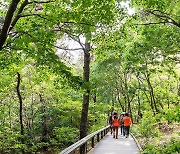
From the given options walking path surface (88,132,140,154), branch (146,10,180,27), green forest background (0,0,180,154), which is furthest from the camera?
branch (146,10,180,27)

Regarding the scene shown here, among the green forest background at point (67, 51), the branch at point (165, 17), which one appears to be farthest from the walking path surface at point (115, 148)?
the branch at point (165, 17)

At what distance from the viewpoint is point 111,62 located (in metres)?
29.7

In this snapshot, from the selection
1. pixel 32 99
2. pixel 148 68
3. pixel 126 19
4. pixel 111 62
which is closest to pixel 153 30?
pixel 126 19

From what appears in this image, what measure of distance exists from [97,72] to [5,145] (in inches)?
470

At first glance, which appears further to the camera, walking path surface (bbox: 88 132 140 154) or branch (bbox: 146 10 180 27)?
branch (bbox: 146 10 180 27)

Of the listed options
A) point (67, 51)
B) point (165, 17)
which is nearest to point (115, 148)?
point (67, 51)

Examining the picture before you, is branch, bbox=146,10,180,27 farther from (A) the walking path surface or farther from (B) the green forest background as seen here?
(A) the walking path surface

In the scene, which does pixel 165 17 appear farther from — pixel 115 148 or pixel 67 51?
pixel 115 148

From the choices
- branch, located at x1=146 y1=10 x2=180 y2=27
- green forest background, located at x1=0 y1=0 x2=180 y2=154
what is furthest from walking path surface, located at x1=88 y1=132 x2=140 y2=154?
branch, located at x1=146 y1=10 x2=180 y2=27

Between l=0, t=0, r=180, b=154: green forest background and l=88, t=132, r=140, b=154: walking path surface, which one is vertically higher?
l=0, t=0, r=180, b=154: green forest background

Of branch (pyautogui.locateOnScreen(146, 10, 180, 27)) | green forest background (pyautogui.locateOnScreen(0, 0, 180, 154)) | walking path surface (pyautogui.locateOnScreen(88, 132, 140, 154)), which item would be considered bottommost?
walking path surface (pyautogui.locateOnScreen(88, 132, 140, 154))

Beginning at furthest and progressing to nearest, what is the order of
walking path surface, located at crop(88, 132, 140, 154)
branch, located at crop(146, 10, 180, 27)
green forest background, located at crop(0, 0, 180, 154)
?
branch, located at crop(146, 10, 180, 27) < walking path surface, located at crop(88, 132, 140, 154) < green forest background, located at crop(0, 0, 180, 154)

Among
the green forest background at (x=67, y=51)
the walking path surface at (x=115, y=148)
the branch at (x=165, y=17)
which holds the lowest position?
the walking path surface at (x=115, y=148)

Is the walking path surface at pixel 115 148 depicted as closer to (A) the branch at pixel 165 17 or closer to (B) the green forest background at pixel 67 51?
(B) the green forest background at pixel 67 51
